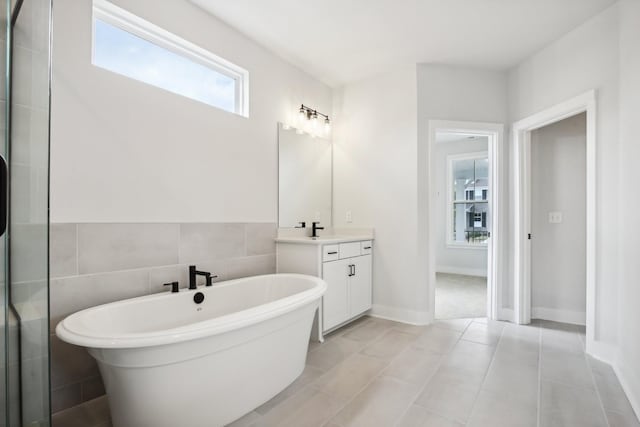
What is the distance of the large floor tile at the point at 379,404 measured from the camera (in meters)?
1.69

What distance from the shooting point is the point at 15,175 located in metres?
1.04

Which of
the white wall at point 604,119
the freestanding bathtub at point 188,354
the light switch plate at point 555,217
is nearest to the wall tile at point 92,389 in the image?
the freestanding bathtub at point 188,354

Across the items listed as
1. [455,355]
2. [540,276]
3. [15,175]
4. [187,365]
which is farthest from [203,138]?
[540,276]

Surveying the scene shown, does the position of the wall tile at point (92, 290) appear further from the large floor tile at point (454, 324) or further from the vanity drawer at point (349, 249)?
the large floor tile at point (454, 324)

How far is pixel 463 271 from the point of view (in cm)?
612

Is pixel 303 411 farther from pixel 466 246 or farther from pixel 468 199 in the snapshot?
pixel 468 199

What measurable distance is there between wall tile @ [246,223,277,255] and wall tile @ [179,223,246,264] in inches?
3.1

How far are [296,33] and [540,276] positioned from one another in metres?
3.47

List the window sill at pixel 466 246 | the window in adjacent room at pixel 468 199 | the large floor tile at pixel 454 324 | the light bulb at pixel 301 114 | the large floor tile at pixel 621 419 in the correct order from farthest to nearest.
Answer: the window in adjacent room at pixel 468 199, the window sill at pixel 466 246, the light bulb at pixel 301 114, the large floor tile at pixel 454 324, the large floor tile at pixel 621 419

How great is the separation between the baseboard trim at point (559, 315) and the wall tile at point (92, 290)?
12.4ft

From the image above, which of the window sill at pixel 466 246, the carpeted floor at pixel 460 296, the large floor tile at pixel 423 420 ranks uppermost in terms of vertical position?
the window sill at pixel 466 246

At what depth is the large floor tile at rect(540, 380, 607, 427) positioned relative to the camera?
1676 mm

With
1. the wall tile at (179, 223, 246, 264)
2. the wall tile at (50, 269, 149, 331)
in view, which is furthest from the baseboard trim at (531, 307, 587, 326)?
the wall tile at (50, 269, 149, 331)

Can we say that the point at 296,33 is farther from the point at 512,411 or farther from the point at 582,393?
the point at 582,393
